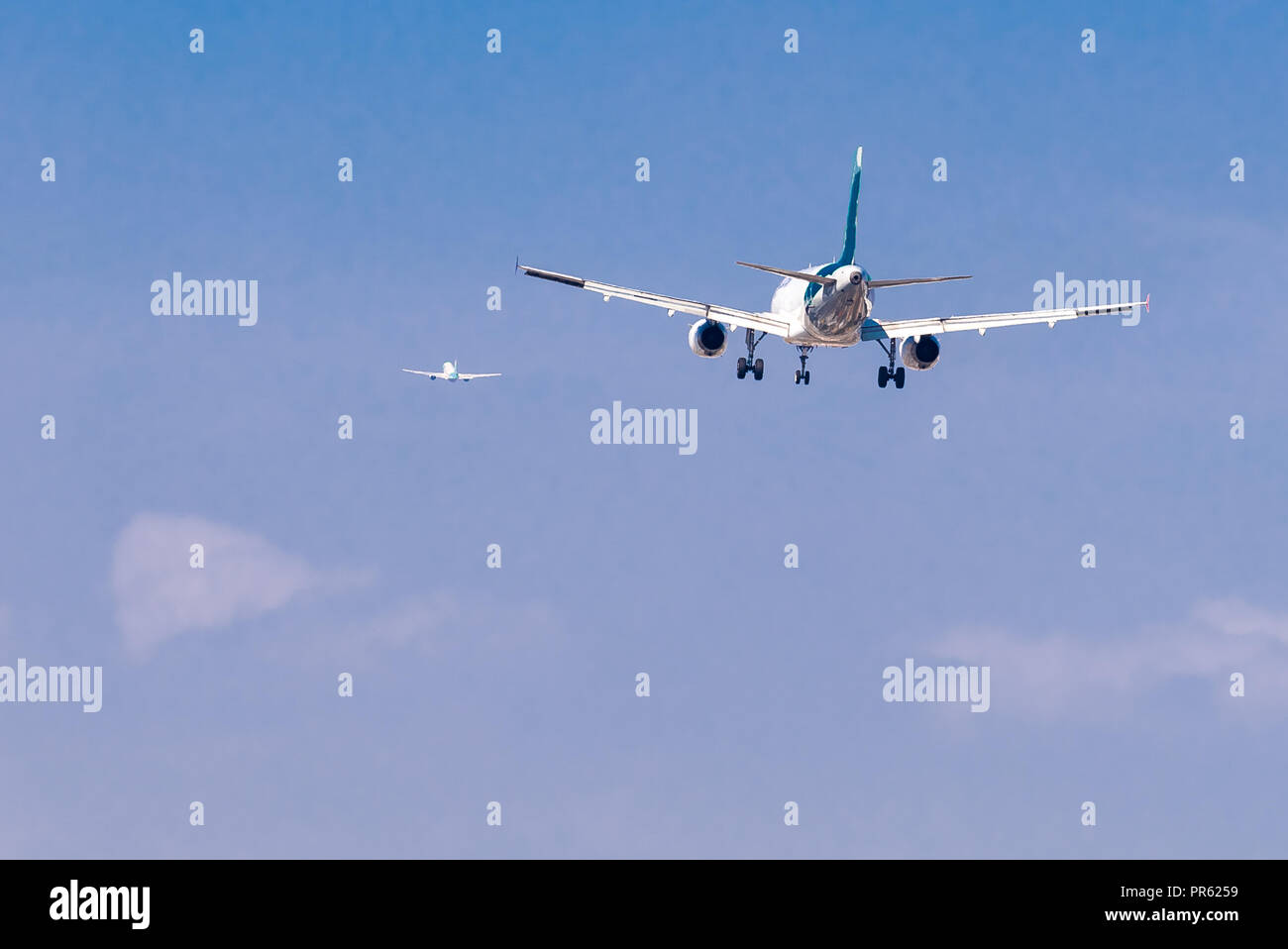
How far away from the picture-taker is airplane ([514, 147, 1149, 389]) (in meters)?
132

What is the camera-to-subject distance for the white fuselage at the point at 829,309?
431 feet

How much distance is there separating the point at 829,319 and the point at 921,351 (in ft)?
36.4

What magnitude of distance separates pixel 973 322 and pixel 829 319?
1555 cm

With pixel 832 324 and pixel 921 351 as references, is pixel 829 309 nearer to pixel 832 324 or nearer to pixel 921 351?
pixel 832 324

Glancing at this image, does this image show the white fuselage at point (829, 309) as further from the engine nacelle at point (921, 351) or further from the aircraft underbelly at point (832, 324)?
the engine nacelle at point (921, 351)

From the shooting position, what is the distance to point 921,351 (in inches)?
5595

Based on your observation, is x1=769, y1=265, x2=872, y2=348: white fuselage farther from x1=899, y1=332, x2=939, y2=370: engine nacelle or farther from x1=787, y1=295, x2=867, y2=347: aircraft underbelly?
x1=899, y1=332, x2=939, y2=370: engine nacelle

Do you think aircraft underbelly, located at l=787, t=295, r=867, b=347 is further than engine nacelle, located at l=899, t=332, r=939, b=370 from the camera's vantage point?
No

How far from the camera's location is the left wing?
463 feet

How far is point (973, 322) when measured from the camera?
14500 centimetres

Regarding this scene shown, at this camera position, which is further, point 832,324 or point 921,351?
point 921,351
